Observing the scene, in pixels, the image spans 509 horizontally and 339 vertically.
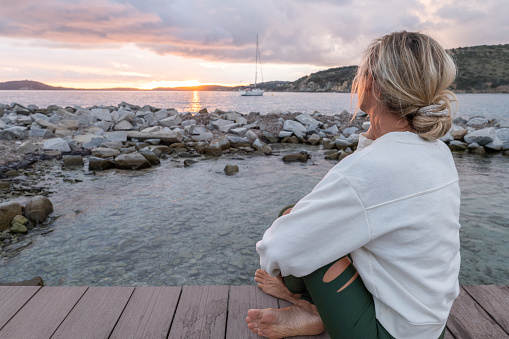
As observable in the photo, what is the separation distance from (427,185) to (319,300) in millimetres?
671

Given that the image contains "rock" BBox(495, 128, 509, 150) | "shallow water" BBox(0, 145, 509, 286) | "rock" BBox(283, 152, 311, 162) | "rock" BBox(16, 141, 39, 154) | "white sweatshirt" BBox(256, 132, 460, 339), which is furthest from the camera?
"rock" BBox(495, 128, 509, 150)

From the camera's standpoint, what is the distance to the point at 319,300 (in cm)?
149

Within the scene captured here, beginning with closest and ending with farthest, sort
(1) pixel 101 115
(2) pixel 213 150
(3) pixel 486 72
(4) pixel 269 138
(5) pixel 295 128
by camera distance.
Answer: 1. (2) pixel 213 150
2. (4) pixel 269 138
3. (5) pixel 295 128
4. (1) pixel 101 115
5. (3) pixel 486 72

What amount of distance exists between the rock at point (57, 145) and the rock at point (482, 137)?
1268 cm

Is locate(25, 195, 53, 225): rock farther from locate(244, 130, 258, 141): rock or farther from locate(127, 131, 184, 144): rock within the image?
locate(244, 130, 258, 141): rock

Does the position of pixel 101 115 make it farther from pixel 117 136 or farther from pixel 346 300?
pixel 346 300

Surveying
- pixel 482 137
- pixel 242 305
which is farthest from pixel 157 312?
pixel 482 137

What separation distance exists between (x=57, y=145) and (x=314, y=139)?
812cm

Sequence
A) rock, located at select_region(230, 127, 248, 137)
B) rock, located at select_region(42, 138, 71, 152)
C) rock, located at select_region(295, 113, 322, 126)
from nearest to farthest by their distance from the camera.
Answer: rock, located at select_region(42, 138, 71, 152) < rock, located at select_region(230, 127, 248, 137) < rock, located at select_region(295, 113, 322, 126)

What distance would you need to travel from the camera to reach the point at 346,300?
56.0 inches

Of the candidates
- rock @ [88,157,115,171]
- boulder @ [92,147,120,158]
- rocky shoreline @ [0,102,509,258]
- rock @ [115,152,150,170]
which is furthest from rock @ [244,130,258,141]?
rock @ [88,157,115,171]

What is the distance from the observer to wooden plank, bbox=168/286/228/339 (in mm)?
1966

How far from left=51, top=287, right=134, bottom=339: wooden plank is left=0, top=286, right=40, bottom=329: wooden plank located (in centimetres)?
36

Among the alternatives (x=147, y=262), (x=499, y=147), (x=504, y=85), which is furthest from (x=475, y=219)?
(x=504, y=85)
